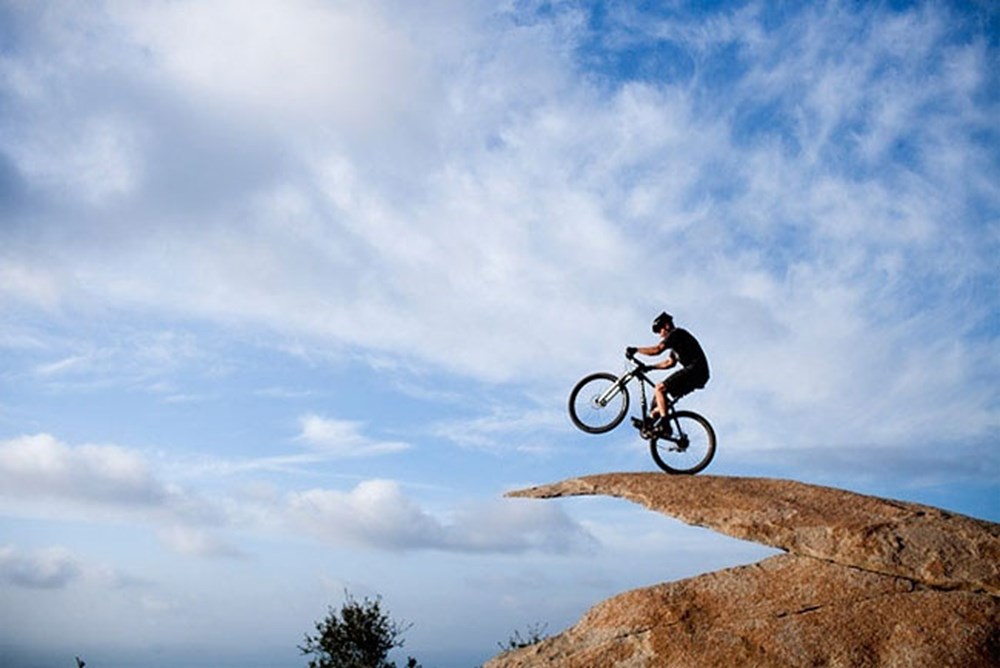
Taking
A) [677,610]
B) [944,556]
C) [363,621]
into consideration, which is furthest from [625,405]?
[363,621]

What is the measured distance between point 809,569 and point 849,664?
2.13 m

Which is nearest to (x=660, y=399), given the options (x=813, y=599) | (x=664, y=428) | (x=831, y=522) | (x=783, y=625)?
(x=664, y=428)

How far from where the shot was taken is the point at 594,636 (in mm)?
15945

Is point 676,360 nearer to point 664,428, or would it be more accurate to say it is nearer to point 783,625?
point 664,428

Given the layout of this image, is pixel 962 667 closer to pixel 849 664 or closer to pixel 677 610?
pixel 849 664

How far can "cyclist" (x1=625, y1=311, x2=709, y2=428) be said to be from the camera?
1953 cm

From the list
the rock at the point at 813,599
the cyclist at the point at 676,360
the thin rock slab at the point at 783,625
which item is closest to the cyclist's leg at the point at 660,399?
the cyclist at the point at 676,360

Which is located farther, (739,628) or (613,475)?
(613,475)

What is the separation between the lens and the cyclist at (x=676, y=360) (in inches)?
769

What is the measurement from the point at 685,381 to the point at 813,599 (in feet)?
18.7

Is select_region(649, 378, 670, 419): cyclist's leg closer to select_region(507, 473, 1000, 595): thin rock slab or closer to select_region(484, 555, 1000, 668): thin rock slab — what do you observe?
select_region(507, 473, 1000, 595): thin rock slab

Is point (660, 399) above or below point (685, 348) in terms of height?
below

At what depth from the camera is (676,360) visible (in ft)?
64.3

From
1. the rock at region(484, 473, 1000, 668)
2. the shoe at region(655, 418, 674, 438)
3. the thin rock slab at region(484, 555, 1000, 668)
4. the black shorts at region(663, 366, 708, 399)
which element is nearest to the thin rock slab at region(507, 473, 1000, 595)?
the rock at region(484, 473, 1000, 668)
